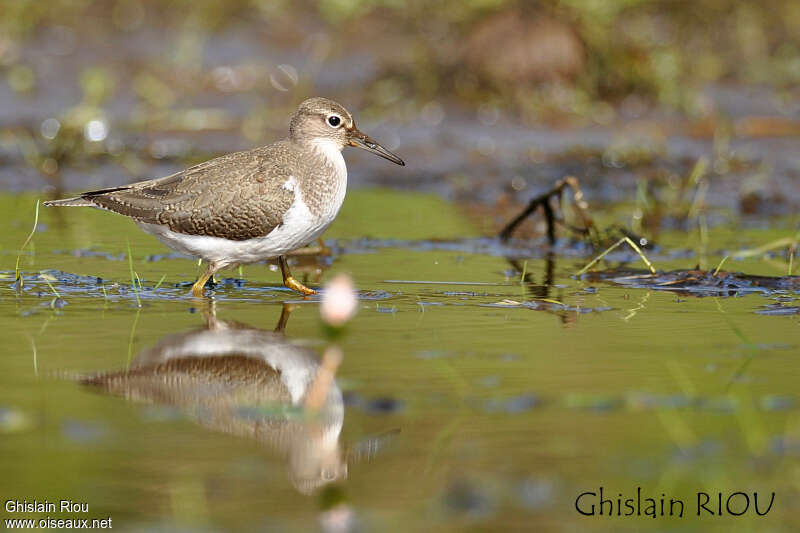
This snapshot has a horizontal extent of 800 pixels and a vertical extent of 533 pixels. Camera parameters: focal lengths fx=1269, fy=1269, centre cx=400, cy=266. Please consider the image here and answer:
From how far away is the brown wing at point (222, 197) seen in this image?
8.05 m

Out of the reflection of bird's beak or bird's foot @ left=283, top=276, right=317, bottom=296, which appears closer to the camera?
bird's foot @ left=283, top=276, right=317, bottom=296

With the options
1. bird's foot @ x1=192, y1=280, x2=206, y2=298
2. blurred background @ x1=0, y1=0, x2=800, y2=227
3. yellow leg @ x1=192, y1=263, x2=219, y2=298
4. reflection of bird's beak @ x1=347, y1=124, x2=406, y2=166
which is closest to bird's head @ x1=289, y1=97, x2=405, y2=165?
reflection of bird's beak @ x1=347, y1=124, x2=406, y2=166

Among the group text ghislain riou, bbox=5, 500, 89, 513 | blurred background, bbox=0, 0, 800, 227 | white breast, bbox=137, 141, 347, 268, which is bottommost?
text ghislain riou, bbox=5, 500, 89, 513

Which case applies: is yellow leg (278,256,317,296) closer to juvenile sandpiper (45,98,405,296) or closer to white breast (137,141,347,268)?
juvenile sandpiper (45,98,405,296)

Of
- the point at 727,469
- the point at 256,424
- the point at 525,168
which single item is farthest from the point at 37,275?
the point at 525,168

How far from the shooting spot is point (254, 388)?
588cm

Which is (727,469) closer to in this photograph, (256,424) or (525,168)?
(256,424)

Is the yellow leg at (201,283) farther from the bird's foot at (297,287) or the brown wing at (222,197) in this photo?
the bird's foot at (297,287)

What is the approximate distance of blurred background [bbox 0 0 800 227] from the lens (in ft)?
45.1

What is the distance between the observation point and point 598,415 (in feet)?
17.9

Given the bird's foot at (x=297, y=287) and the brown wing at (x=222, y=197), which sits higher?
the brown wing at (x=222, y=197)

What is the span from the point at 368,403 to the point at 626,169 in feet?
29.2

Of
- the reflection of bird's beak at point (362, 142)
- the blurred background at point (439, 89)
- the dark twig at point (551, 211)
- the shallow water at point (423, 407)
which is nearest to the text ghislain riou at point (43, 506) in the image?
the shallow water at point (423, 407)

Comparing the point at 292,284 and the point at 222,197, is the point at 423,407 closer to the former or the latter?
the point at 292,284
